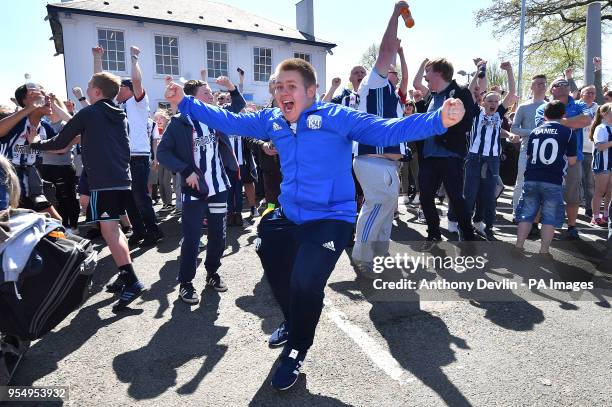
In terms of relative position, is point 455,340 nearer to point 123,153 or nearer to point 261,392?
point 261,392

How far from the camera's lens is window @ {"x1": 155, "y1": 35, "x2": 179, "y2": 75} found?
858 inches

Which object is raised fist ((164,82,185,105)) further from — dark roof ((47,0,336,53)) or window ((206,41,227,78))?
window ((206,41,227,78))

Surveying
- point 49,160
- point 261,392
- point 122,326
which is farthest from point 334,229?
point 49,160

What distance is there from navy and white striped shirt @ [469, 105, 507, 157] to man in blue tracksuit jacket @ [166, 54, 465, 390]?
157 inches

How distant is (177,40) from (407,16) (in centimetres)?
2130

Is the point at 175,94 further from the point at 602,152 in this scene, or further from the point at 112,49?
the point at 112,49

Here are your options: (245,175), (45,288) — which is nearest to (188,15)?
(245,175)

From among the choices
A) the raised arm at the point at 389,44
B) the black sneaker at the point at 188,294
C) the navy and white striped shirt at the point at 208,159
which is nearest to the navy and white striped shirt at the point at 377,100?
the raised arm at the point at 389,44

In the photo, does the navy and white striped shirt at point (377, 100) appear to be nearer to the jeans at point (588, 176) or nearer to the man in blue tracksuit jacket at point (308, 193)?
the man in blue tracksuit jacket at point (308, 193)

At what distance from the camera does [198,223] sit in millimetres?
4168

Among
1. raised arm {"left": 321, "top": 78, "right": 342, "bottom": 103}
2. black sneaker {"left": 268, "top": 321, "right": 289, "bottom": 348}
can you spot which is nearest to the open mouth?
black sneaker {"left": 268, "top": 321, "right": 289, "bottom": 348}

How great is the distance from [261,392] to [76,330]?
1.87 m

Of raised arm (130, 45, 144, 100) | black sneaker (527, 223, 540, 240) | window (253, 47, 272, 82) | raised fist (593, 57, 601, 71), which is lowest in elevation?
black sneaker (527, 223, 540, 240)

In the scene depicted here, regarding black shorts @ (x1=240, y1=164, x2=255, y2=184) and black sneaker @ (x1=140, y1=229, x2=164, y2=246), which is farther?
black shorts @ (x1=240, y1=164, x2=255, y2=184)
